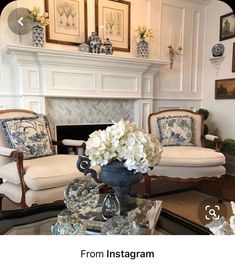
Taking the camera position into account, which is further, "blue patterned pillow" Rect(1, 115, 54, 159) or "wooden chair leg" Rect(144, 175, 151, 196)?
"wooden chair leg" Rect(144, 175, 151, 196)

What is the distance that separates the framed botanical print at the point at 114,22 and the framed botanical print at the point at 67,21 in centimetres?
16

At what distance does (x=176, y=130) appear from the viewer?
226 centimetres

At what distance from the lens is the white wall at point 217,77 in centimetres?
291

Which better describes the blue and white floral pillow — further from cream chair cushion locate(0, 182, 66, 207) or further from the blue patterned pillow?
cream chair cushion locate(0, 182, 66, 207)

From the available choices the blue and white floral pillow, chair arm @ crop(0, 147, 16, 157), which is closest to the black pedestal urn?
chair arm @ crop(0, 147, 16, 157)

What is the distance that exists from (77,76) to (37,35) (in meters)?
0.49

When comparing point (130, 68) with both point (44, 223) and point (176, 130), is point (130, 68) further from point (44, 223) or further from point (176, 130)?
point (44, 223)

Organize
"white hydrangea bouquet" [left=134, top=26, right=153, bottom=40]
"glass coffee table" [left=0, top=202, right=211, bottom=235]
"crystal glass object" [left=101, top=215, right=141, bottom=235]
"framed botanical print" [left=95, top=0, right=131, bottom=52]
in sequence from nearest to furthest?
"crystal glass object" [left=101, top=215, right=141, bottom=235] < "glass coffee table" [left=0, top=202, right=211, bottom=235] < "framed botanical print" [left=95, top=0, right=131, bottom=52] < "white hydrangea bouquet" [left=134, top=26, right=153, bottom=40]

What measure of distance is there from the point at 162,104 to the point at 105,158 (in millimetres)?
2301

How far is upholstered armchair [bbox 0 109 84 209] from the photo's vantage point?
1.35 metres

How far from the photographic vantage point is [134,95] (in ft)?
8.83

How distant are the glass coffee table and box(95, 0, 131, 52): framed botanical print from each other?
2.01 metres

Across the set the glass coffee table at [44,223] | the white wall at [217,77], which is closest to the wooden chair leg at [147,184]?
the glass coffee table at [44,223]

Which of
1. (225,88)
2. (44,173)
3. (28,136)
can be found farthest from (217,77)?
(44,173)
